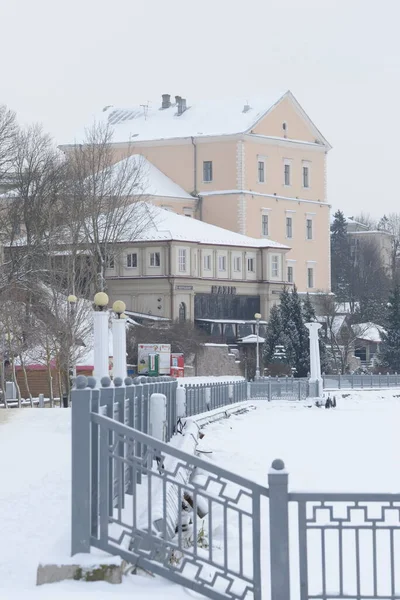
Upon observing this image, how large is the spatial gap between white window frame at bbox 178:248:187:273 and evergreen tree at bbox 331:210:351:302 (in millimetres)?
39337

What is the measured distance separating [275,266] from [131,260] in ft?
37.4

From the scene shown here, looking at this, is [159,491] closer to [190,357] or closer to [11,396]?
[11,396]

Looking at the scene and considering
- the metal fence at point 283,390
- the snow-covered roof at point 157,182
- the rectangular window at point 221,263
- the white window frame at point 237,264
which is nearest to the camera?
the metal fence at point 283,390

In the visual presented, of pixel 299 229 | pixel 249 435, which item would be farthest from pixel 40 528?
pixel 299 229

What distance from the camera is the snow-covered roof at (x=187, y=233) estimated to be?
83250 millimetres

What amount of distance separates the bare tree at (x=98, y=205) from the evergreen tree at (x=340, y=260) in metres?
51.3

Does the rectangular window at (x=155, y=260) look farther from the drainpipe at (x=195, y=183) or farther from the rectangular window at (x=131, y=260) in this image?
the drainpipe at (x=195, y=183)

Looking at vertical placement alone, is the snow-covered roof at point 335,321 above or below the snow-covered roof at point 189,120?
below

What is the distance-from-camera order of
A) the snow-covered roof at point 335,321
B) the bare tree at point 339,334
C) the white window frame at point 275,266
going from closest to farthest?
the bare tree at point 339,334 < the white window frame at point 275,266 < the snow-covered roof at point 335,321

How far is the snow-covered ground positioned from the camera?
945 centimetres

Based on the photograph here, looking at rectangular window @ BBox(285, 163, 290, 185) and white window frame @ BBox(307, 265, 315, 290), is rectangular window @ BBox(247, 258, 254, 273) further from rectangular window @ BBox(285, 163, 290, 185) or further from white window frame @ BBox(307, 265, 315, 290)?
rectangular window @ BBox(285, 163, 290, 185)

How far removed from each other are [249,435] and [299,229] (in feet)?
222

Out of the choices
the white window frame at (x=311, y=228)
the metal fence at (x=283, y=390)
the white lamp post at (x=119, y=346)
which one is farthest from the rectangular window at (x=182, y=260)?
the white lamp post at (x=119, y=346)

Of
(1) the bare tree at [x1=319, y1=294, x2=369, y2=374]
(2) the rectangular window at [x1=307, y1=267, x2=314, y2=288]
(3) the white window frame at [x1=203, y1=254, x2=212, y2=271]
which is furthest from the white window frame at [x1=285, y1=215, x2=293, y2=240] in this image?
(3) the white window frame at [x1=203, y1=254, x2=212, y2=271]
